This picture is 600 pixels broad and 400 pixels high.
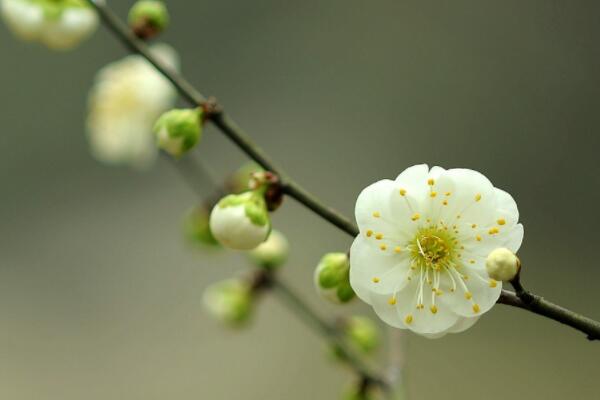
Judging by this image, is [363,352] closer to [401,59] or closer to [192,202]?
[192,202]

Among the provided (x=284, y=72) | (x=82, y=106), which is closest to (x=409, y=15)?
(x=284, y=72)

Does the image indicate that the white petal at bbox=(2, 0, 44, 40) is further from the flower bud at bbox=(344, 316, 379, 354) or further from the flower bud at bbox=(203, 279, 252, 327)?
the flower bud at bbox=(344, 316, 379, 354)

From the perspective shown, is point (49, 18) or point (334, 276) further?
point (49, 18)

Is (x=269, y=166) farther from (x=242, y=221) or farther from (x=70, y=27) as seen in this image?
(x=70, y=27)

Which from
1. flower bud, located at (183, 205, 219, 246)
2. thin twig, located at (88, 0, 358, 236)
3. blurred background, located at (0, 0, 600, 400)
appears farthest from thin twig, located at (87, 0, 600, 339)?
blurred background, located at (0, 0, 600, 400)

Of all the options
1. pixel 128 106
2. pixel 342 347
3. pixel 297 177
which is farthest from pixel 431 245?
pixel 297 177

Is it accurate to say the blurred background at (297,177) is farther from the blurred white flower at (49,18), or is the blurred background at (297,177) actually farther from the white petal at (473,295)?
the white petal at (473,295)
